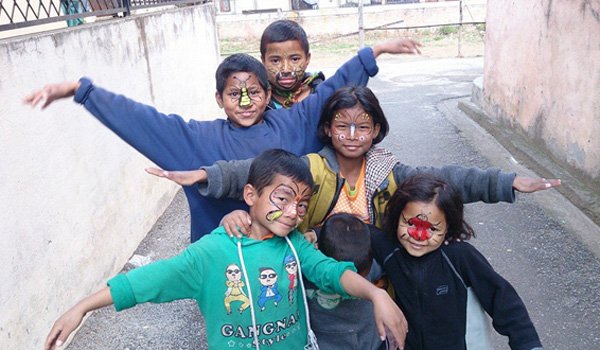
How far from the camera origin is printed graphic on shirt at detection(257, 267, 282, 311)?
1.87 meters

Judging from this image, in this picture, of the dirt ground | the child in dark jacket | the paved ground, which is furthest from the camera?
the dirt ground

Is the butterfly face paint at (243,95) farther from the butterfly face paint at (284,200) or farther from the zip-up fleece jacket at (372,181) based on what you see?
the butterfly face paint at (284,200)

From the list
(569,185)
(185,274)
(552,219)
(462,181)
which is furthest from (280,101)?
(569,185)

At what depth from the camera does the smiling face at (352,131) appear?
88.2 inches

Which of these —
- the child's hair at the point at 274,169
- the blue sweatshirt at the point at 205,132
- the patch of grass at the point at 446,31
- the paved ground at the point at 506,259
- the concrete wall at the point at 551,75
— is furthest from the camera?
the patch of grass at the point at 446,31

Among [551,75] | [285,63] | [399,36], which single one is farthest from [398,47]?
[399,36]

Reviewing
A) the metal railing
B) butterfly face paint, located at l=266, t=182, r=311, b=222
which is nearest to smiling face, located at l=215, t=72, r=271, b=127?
butterfly face paint, located at l=266, t=182, r=311, b=222

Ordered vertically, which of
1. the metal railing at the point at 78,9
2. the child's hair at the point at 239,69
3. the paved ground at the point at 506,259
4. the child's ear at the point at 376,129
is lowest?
the paved ground at the point at 506,259

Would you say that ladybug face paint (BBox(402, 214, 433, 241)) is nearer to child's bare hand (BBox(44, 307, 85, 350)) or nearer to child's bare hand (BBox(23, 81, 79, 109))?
child's bare hand (BBox(44, 307, 85, 350))

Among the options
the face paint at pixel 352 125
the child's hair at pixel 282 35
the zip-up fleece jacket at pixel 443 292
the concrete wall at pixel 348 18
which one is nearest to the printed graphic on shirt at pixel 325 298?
the zip-up fleece jacket at pixel 443 292

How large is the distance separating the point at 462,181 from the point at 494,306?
0.46 m

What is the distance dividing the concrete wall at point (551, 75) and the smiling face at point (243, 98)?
3.32 metres

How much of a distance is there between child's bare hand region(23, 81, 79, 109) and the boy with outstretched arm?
73cm

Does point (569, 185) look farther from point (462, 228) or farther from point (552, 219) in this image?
point (462, 228)
